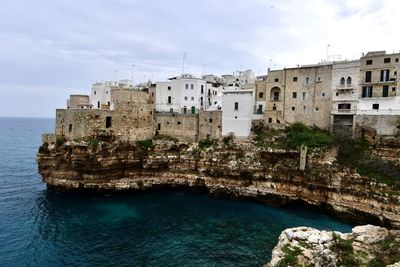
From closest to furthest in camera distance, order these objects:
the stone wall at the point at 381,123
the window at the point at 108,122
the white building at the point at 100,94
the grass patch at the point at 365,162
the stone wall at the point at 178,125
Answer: the grass patch at the point at 365,162 < the stone wall at the point at 381,123 < the window at the point at 108,122 < the stone wall at the point at 178,125 < the white building at the point at 100,94

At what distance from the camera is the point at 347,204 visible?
1132 inches

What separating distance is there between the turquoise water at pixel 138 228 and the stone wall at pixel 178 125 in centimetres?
1004

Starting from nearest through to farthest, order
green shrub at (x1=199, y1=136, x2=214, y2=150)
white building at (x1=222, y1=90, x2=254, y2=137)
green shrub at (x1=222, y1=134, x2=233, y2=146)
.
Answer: green shrub at (x1=222, y1=134, x2=233, y2=146)
white building at (x1=222, y1=90, x2=254, y2=137)
green shrub at (x1=199, y1=136, x2=214, y2=150)

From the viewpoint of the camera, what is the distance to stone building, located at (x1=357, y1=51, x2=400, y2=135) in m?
32.0

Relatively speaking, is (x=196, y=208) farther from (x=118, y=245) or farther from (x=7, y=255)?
(x=7, y=255)

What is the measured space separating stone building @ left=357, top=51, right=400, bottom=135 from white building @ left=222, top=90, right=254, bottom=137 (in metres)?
13.3

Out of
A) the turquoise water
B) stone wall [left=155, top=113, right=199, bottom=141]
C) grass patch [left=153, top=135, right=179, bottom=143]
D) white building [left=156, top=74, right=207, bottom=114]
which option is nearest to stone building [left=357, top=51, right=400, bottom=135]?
the turquoise water

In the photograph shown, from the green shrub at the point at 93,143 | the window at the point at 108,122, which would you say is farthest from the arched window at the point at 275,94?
the green shrub at the point at 93,143

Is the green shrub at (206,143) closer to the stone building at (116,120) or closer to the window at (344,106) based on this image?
the stone building at (116,120)

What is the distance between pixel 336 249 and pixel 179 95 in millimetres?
37836

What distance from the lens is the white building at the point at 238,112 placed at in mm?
38969

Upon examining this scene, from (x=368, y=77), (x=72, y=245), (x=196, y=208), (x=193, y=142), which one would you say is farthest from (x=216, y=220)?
(x=368, y=77)

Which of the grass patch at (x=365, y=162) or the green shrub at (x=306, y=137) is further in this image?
the green shrub at (x=306, y=137)

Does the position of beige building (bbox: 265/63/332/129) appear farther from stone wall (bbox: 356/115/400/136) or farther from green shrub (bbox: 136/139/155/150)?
green shrub (bbox: 136/139/155/150)
